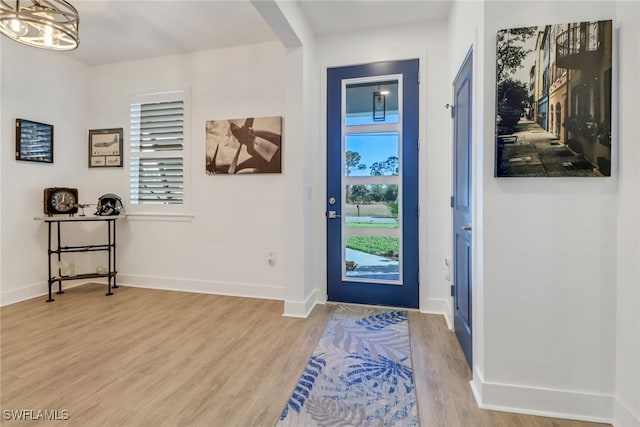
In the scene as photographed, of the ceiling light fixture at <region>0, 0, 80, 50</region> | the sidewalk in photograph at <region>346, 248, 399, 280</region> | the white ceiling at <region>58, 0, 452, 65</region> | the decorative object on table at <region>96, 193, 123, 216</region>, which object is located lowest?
the sidewalk in photograph at <region>346, 248, 399, 280</region>

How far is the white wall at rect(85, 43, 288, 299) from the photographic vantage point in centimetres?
321

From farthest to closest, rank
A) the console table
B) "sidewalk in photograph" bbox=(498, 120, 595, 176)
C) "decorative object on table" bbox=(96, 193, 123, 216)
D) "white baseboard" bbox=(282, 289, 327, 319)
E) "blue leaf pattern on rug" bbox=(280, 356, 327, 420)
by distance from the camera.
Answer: "decorative object on table" bbox=(96, 193, 123, 216), the console table, "white baseboard" bbox=(282, 289, 327, 319), "blue leaf pattern on rug" bbox=(280, 356, 327, 420), "sidewalk in photograph" bbox=(498, 120, 595, 176)

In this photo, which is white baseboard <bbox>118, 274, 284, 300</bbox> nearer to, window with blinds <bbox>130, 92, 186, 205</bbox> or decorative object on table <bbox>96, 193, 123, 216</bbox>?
decorative object on table <bbox>96, 193, 123, 216</bbox>

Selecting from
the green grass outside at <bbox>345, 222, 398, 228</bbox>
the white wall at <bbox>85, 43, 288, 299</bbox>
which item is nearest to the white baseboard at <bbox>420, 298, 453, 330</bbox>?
the green grass outside at <bbox>345, 222, 398, 228</bbox>

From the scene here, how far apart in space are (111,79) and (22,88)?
86cm

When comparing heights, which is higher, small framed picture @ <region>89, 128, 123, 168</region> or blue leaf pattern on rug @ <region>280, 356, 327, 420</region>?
small framed picture @ <region>89, 128, 123, 168</region>

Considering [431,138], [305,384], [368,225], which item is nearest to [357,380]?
[305,384]

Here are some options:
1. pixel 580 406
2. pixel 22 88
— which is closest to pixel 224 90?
pixel 22 88

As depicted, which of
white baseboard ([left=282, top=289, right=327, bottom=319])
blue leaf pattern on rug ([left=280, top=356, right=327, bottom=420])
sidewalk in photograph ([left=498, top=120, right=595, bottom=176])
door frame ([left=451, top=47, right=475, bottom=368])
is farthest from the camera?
white baseboard ([left=282, top=289, right=327, bottom=319])

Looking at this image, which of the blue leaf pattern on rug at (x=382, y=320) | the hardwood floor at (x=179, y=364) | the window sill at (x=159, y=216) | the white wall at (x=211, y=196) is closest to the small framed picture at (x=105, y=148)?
the white wall at (x=211, y=196)

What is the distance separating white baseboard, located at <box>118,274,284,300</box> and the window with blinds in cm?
93

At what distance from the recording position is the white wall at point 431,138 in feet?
8.96

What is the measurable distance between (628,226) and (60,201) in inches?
191

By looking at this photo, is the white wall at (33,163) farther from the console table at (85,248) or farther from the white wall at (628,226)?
the white wall at (628,226)
